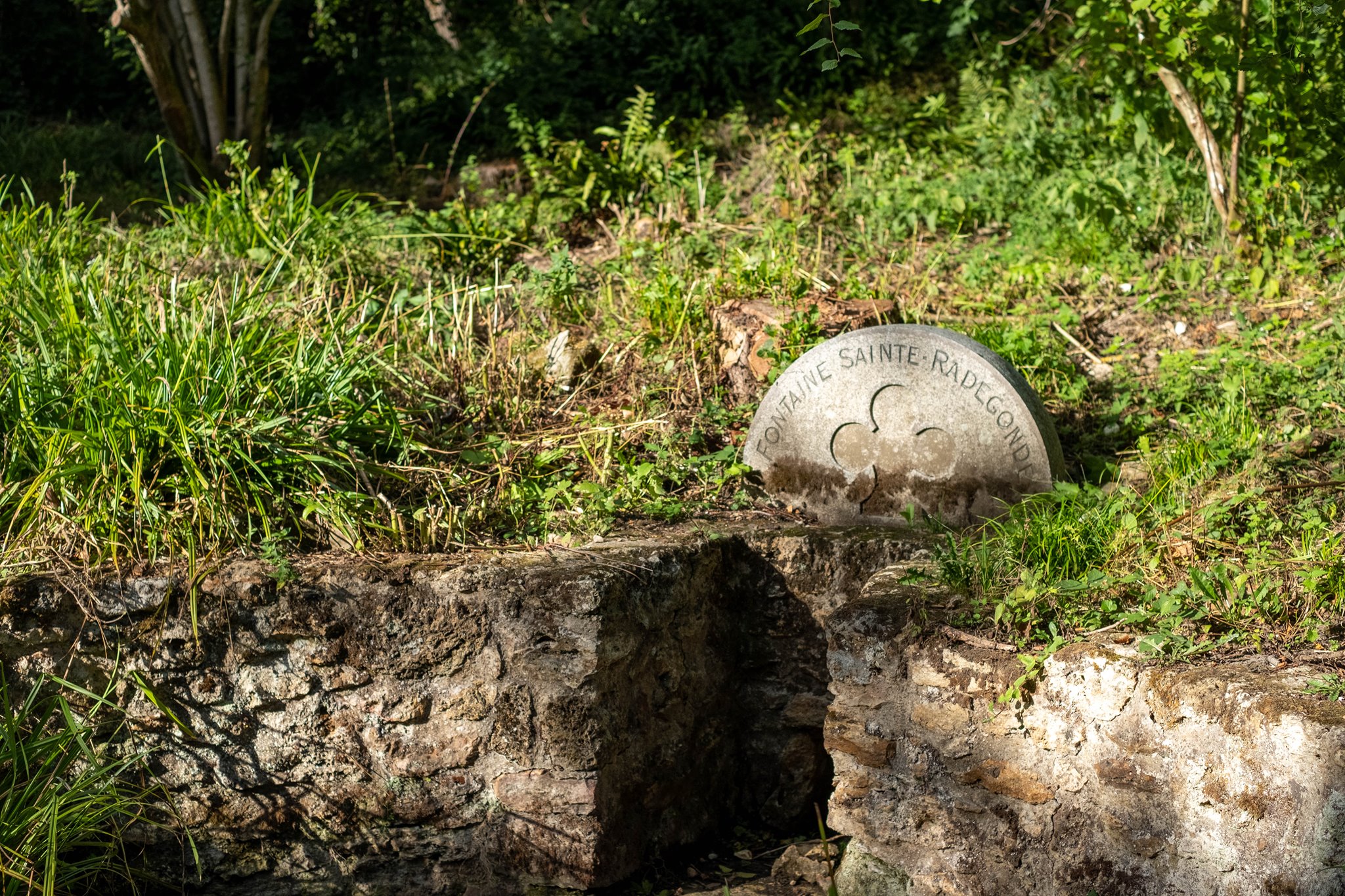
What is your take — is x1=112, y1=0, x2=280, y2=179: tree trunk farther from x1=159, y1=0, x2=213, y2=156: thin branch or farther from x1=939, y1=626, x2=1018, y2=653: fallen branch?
x1=939, y1=626, x2=1018, y2=653: fallen branch

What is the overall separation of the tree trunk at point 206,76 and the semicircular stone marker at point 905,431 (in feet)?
12.4

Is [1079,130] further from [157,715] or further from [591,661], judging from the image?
[157,715]

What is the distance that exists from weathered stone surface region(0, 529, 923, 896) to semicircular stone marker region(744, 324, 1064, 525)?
657 mm

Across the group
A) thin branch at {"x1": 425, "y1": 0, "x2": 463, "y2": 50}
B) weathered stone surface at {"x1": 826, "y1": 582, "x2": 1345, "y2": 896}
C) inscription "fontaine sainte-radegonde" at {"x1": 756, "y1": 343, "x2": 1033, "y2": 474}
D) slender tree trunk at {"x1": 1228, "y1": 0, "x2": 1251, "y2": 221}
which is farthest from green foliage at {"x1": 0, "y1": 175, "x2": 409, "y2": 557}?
thin branch at {"x1": 425, "y1": 0, "x2": 463, "y2": 50}

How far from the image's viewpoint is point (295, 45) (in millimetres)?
9359

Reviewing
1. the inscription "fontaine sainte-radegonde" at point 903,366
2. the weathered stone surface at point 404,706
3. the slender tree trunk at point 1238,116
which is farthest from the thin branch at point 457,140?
the slender tree trunk at point 1238,116

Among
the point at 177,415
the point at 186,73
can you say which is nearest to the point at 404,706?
the point at 177,415

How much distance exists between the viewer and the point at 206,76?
638 centimetres

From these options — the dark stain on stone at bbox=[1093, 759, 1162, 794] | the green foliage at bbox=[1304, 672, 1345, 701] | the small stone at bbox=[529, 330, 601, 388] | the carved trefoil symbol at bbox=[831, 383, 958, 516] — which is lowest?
the dark stain on stone at bbox=[1093, 759, 1162, 794]

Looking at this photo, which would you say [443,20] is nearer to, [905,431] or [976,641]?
[905,431]

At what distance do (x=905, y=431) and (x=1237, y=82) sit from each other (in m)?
2.48

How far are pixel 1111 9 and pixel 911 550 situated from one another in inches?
108

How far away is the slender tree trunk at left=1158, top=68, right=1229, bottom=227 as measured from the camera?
5102mm

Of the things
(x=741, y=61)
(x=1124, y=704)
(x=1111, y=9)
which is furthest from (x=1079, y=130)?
(x=1124, y=704)
